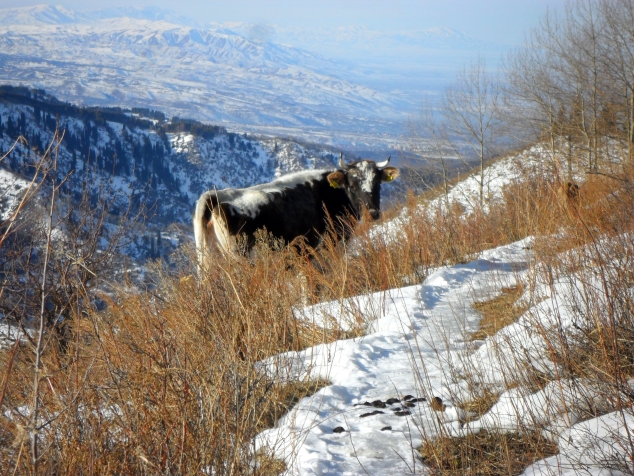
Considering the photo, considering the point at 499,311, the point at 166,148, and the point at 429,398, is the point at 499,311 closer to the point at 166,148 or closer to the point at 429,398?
the point at 429,398

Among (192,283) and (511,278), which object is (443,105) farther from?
(192,283)

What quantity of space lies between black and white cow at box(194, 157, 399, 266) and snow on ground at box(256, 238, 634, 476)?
1.67 meters

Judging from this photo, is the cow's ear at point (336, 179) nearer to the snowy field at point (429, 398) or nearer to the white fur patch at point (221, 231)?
Answer: the white fur patch at point (221, 231)

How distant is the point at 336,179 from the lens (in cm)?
763

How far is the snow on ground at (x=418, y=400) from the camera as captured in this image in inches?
78.4

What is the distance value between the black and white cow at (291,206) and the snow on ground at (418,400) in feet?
5.48

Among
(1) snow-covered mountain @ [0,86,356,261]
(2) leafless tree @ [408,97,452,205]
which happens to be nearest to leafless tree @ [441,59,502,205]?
(2) leafless tree @ [408,97,452,205]

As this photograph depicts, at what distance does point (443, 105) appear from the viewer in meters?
24.6

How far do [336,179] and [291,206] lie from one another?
1.02m

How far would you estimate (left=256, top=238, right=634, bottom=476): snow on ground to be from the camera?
1.99 metres

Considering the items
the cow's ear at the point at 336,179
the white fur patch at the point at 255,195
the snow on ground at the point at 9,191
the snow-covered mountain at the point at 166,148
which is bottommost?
the snow-covered mountain at the point at 166,148

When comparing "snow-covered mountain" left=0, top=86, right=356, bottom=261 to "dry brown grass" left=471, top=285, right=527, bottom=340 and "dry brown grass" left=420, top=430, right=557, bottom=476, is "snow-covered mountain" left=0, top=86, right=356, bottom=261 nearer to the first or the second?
"dry brown grass" left=471, top=285, right=527, bottom=340

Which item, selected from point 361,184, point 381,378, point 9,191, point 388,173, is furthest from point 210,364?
point 388,173

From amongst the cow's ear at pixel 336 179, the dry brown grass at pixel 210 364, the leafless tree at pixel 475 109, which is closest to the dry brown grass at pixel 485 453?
the dry brown grass at pixel 210 364
